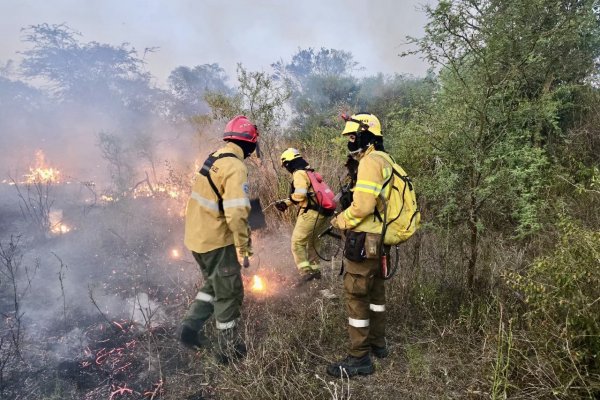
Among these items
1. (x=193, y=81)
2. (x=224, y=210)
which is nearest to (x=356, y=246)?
(x=224, y=210)

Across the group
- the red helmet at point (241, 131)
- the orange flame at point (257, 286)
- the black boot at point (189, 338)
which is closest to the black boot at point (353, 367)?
the black boot at point (189, 338)

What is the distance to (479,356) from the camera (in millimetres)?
2734

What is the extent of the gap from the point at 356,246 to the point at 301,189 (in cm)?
246

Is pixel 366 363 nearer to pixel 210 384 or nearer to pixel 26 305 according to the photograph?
pixel 210 384

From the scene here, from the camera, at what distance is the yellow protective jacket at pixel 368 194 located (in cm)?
289

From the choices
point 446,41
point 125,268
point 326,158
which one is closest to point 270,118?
point 326,158

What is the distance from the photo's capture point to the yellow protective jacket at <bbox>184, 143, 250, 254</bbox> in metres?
3.22

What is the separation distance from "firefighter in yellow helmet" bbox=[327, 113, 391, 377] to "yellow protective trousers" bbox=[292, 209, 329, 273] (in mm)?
2297

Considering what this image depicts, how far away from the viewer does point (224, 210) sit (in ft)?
10.7

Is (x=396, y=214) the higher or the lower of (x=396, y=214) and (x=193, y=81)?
the lower

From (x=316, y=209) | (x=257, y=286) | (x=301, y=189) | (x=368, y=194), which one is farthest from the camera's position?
(x=316, y=209)

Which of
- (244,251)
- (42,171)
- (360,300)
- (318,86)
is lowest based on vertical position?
(360,300)

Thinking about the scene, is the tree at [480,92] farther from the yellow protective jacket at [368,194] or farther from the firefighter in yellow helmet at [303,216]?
the firefighter in yellow helmet at [303,216]

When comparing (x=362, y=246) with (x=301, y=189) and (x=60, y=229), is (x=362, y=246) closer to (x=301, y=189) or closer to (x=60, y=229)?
(x=301, y=189)
